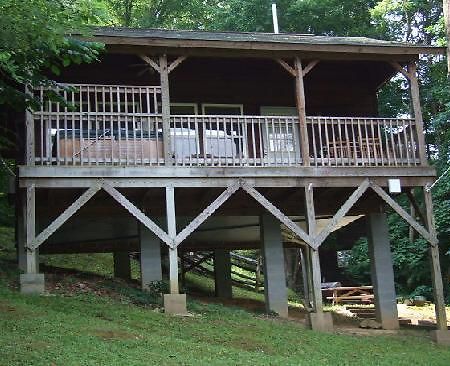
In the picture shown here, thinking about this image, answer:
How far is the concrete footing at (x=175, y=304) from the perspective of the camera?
12281 mm

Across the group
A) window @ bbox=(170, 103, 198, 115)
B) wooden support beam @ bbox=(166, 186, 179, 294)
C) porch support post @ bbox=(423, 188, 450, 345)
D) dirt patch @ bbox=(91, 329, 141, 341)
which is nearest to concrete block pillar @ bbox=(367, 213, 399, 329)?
porch support post @ bbox=(423, 188, 450, 345)

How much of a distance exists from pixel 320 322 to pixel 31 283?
5846mm

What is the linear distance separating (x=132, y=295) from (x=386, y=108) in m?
18.1

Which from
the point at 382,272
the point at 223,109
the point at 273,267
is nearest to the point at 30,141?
the point at 223,109

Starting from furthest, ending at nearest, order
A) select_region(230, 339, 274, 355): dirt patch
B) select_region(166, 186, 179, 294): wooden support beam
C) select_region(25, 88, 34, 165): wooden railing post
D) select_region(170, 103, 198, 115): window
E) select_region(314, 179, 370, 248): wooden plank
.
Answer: select_region(170, 103, 198, 115): window
select_region(314, 179, 370, 248): wooden plank
select_region(166, 186, 179, 294): wooden support beam
select_region(25, 88, 34, 165): wooden railing post
select_region(230, 339, 274, 355): dirt patch

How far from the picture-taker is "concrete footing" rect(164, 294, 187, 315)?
1228 cm

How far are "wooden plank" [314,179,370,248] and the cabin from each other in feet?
0.11

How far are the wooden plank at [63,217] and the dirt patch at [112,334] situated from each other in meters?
2.96

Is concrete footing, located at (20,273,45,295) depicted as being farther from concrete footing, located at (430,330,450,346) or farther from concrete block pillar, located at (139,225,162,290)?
concrete footing, located at (430,330,450,346)

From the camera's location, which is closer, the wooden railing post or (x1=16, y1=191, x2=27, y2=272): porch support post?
the wooden railing post

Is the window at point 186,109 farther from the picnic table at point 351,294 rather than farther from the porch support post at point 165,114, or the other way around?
the picnic table at point 351,294

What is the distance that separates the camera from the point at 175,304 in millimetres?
12352

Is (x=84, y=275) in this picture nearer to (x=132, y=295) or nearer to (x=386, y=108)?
(x=132, y=295)

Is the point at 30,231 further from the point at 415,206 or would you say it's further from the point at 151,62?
the point at 415,206
